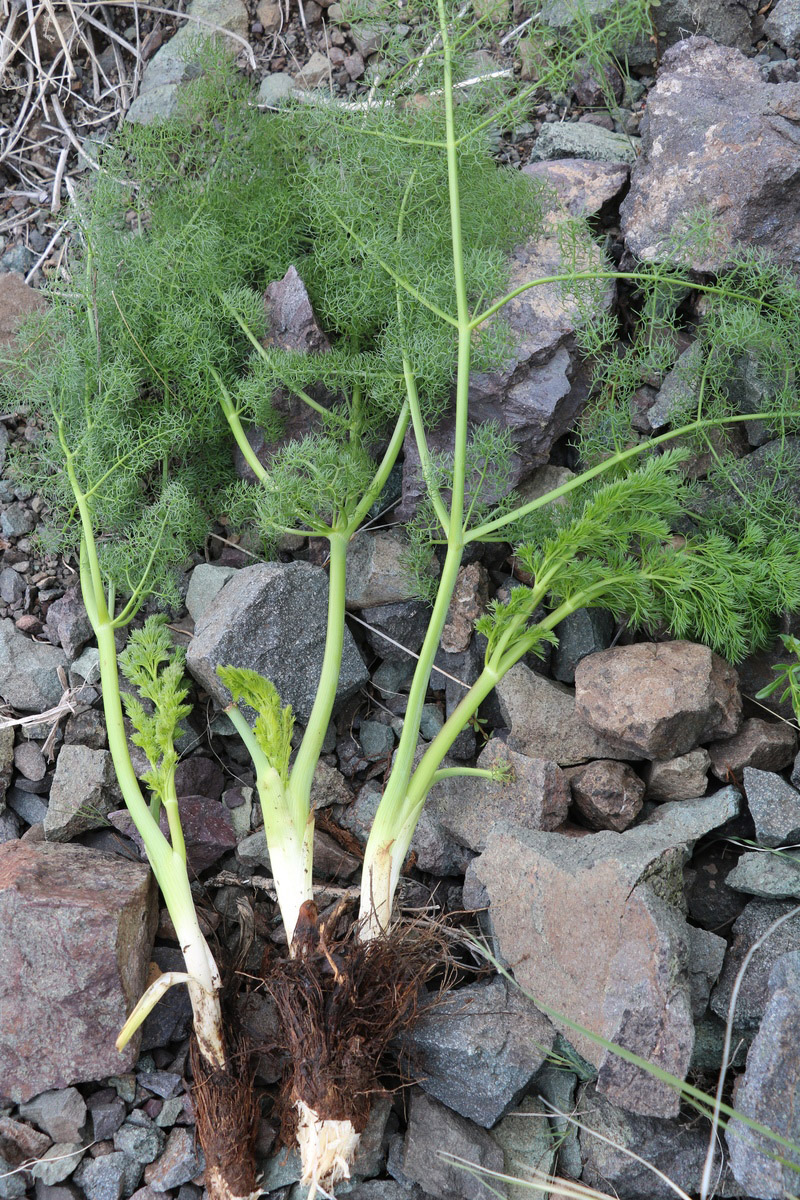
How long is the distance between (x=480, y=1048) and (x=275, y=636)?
1059 mm

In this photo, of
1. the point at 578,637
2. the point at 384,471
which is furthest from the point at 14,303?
the point at 578,637

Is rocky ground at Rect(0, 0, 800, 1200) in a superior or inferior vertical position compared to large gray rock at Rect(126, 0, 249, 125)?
inferior

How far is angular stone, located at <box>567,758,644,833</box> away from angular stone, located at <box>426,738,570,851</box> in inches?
1.9

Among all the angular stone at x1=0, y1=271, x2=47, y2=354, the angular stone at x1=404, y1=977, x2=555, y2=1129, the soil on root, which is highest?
the angular stone at x1=0, y1=271, x2=47, y2=354

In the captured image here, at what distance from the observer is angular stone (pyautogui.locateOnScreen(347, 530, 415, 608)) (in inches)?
95.6

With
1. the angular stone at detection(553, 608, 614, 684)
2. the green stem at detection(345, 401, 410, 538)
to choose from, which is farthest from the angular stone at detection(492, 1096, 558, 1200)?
the green stem at detection(345, 401, 410, 538)

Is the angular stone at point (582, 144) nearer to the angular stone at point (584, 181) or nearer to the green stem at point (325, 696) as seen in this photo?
the angular stone at point (584, 181)

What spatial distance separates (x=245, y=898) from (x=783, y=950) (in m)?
1.22

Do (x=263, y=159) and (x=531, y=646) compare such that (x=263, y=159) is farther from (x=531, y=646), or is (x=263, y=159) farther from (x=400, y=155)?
(x=531, y=646)

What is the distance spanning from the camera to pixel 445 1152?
1.90 metres

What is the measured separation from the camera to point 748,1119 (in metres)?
1.67

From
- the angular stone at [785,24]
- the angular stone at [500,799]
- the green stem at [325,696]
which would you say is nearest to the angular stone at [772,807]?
the angular stone at [500,799]

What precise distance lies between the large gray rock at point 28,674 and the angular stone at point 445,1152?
4.45ft

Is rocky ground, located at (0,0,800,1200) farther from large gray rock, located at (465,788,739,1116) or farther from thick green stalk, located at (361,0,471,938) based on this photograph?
thick green stalk, located at (361,0,471,938)
